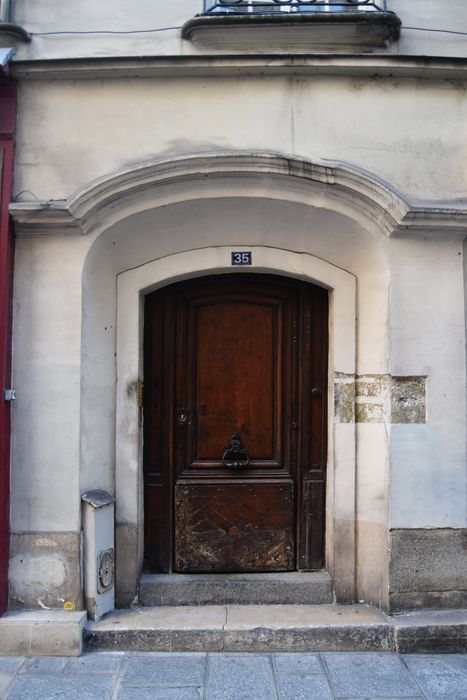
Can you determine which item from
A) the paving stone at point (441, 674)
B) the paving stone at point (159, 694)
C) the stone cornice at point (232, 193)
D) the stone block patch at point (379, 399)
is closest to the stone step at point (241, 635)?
the paving stone at point (441, 674)

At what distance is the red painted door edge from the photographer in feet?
12.7

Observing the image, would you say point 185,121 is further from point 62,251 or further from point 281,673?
point 281,673

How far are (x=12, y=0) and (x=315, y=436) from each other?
3.84 m

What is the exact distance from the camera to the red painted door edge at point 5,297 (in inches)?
152

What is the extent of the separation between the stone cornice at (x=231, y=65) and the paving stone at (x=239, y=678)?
387 centimetres

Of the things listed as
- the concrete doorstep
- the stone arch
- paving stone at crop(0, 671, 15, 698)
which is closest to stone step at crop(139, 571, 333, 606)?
the stone arch

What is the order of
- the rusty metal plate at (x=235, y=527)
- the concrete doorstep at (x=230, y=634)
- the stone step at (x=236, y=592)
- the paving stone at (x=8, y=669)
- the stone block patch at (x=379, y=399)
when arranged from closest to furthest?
the paving stone at (x=8, y=669), the concrete doorstep at (x=230, y=634), the stone block patch at (x=379, y=399), the stone step at (x=236, y=592), the rusty metal plate at (x=235, y=527)

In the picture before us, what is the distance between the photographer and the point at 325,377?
4598 millimetres

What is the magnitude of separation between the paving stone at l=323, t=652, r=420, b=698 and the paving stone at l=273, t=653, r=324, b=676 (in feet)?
0.24

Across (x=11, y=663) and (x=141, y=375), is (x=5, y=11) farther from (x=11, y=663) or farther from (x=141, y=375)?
(x=11, y=663)

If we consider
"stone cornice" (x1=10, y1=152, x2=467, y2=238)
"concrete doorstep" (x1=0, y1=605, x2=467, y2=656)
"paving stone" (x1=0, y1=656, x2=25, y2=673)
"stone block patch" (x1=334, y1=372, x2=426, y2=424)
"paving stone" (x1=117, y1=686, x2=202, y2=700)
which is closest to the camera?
"paving stone" (x1=117, y1=686, x2=202, y2=700)

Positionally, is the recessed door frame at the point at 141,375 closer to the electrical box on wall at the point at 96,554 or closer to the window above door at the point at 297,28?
the electrical box on wall at the point at 96,554

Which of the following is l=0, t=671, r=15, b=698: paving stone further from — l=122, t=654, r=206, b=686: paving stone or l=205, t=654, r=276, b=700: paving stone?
l=205, t=654, r=276, b=700: paving stone

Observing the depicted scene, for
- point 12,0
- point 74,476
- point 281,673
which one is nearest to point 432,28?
point 12,0
